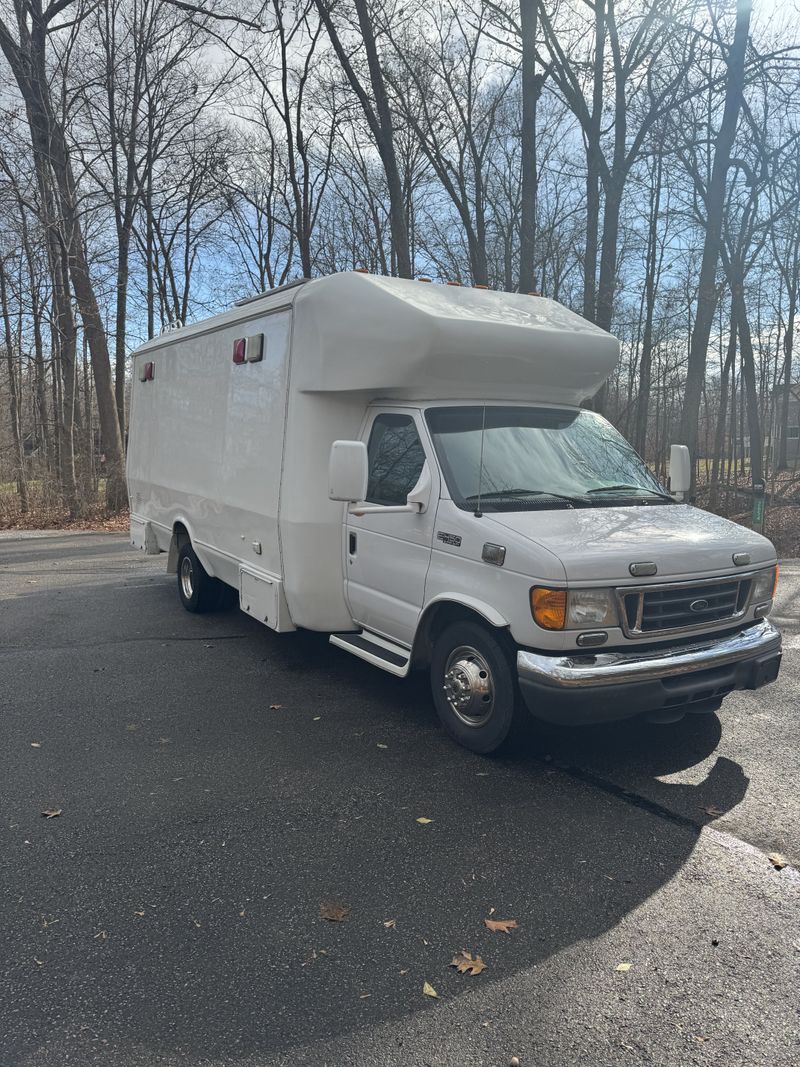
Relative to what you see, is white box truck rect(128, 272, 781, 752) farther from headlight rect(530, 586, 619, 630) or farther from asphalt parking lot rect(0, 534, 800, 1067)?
asphalt parking lot rect(0, 534, 800, 1067)

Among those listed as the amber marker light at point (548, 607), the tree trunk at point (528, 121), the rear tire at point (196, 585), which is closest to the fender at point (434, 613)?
the amber marker light at point (548, 607)

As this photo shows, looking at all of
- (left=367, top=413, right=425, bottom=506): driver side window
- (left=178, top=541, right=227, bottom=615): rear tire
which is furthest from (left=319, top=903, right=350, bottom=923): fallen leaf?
(left=178, top=541, right=227, bottom=615): rear tire

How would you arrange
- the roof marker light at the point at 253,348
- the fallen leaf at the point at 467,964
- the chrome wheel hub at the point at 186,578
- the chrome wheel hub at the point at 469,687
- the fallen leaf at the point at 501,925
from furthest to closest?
the chrome wheel hub at the point at 186,578 → the roof marker light at the point at 253,348 → the chrome wheel hub at the point at 469,687 → the fallen leaf at the point at 501,925 → the fallen leaf at the point at 467,964

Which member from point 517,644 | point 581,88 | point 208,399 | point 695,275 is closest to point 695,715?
point 517,644

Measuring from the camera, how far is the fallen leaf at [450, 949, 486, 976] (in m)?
2.80

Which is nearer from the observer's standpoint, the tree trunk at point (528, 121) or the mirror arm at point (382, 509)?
the mirror arm at point (382, 509)

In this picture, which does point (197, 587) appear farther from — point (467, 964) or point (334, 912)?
point (467, 964)

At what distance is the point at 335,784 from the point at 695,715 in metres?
2.62

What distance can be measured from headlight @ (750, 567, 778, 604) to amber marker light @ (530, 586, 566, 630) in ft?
4.63

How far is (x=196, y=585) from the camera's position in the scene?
7.89 meters

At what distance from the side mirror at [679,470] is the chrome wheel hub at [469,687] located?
2180 mm

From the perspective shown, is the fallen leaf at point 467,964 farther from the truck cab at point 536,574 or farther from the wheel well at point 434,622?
the wheel well at point 434,622

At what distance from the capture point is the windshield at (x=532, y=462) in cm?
475

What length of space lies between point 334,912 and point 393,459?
2.96m
